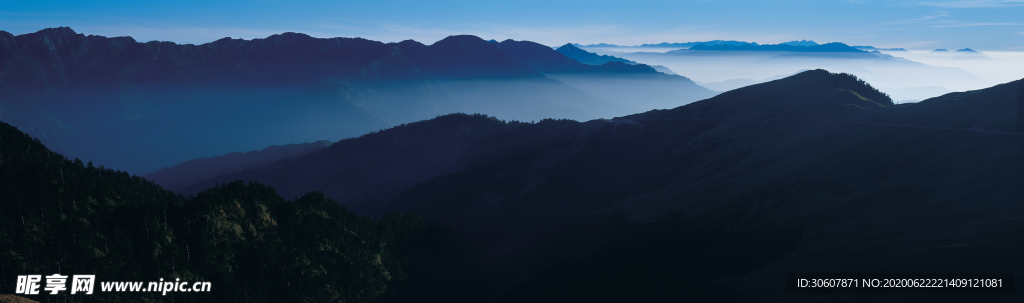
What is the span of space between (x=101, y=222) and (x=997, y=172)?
353 ft

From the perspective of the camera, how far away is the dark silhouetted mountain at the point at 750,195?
56.6 m

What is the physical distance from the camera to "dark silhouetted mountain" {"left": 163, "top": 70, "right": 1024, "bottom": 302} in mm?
56562

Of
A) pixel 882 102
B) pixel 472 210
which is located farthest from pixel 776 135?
pixel 472 210

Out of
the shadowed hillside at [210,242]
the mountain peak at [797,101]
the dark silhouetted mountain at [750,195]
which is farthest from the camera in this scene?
the mountain peak at [797,101]

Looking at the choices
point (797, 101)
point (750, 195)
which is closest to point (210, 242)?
point (750, 195)

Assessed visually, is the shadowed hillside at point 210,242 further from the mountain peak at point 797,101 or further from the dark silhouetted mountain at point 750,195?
the mountain peak at point 797,101

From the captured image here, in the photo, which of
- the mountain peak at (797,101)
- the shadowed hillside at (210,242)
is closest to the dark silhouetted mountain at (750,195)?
the mountain peak at (797,101)

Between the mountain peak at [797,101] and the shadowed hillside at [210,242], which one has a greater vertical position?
the mountain peak at [797,101]

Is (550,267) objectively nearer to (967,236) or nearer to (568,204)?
(568,204)

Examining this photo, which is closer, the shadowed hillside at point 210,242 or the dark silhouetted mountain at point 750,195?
the dark silhouetted mountain at point 750,195

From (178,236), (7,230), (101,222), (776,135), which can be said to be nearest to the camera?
(7,230)

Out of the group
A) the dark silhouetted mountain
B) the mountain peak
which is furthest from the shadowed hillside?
the mountain peak

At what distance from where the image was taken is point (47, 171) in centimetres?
6631

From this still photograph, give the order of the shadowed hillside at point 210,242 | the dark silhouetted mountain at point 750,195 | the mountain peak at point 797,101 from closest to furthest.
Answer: the dark silhouetted mountain at point 750,195, the shadowed hillside at point 210,242, the mountain peak at point 797,101
